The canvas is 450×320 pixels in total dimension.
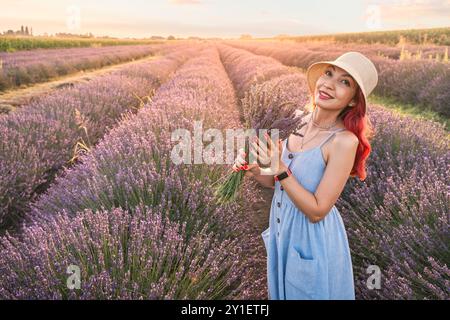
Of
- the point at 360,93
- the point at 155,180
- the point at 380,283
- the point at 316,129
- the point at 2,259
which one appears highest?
the point at 360,93

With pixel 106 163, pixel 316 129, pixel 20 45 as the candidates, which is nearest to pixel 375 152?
pixel 316 129

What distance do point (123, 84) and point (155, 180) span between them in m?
5.91

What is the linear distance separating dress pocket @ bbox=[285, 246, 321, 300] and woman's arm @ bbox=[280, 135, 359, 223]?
0.25 metres

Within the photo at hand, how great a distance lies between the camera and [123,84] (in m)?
7.97

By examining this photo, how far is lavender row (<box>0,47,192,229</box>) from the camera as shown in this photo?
11.7ft

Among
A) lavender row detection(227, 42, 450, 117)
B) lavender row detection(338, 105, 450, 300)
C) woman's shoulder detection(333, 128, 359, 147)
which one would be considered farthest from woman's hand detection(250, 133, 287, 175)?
lavender row detection(227, 42, 450, 117)

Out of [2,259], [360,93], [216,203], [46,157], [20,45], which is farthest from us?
[20,45]

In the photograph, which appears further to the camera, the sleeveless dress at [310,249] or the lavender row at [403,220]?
the lavender row at [403,220]

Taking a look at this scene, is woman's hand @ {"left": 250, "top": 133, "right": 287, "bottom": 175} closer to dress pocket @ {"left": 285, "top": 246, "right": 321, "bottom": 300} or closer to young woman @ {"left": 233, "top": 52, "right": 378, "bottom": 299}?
young woman @ {"left": 233, "top": 52, "right": 378, "bottom": 299}

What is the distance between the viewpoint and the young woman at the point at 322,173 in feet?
5.55

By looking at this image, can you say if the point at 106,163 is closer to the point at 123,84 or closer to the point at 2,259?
the point at 2,259

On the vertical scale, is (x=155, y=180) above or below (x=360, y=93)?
below

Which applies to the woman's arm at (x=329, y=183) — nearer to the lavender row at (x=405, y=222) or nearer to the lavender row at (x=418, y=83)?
the lavender row at (x=405, y=222)

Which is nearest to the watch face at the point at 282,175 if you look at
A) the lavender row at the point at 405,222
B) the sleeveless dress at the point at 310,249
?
the sleeveless dress at the point at 310,249
